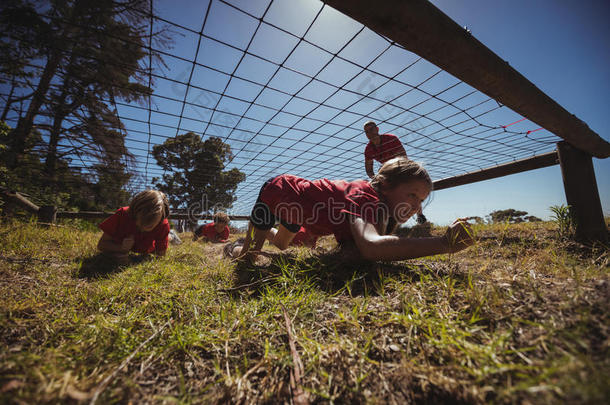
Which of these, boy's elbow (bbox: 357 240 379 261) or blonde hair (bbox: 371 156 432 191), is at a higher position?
blonde hair (bbox: 371 156 432 191)

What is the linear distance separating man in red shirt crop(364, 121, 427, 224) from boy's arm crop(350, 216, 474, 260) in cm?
245

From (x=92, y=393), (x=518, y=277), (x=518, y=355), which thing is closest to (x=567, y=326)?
(x=518, y=355)

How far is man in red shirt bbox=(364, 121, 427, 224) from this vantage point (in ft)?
11.3

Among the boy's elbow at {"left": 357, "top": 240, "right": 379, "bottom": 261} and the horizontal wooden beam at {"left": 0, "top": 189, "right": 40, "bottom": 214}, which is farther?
the horizontal wooden beam at {"left": 0, "top": 189, "right": 40, "bottom": 214}

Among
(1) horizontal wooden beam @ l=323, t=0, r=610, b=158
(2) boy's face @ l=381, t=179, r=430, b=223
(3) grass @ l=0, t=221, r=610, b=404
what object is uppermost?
(1) horizontal wooden beam @ l=323, t=0, r=610, b=158

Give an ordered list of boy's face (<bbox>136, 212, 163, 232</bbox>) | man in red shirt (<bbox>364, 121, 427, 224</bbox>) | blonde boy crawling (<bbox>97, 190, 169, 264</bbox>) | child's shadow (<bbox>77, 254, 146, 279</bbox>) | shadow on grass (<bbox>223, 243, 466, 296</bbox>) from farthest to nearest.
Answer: man in red shirt (<bbox>364, 121, 427, 224</bbox>) → boy's face (<bbox>136, 212, 163, 232</bbox>) → blonde boy crawling (<bbox>97, 190, 169, 264</bbox>) → child's shadow (<bbox>77, 254, 146, 279</bbox>) → shadow on grass (<bbox>223, 243, 466, 296</bbox>)

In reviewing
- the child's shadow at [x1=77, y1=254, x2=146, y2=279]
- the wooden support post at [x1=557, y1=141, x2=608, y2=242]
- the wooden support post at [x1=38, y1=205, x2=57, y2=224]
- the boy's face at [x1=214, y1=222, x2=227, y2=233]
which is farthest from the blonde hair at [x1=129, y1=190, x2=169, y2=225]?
the wooden support post at [x1=557, y1=141, x2=608, y2=242]

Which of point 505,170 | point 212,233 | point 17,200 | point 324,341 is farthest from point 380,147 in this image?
point 17,200

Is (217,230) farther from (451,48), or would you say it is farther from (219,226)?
(451,48)

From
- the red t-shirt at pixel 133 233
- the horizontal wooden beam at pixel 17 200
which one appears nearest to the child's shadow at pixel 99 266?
the red t-shirt at pixel 133 233

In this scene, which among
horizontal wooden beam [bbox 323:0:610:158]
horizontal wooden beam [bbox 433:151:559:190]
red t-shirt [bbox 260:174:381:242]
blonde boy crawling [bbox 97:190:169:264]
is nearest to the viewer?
horizontal wooden beam [bbox 323:0:610:158]

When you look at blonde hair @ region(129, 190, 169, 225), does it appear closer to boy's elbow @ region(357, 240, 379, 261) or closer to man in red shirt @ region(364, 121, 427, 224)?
boy's elbow @ region(357, 240, 379, 261)

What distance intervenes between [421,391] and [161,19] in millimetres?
2536

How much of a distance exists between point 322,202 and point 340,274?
588 millimetres
